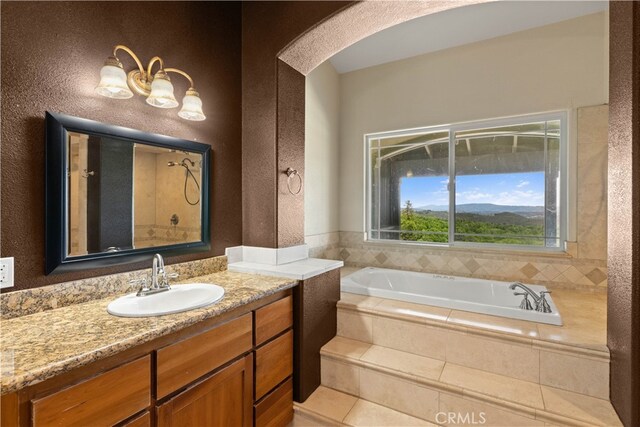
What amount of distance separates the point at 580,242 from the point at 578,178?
23.7 inches

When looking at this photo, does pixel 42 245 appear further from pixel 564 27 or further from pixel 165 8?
pixel 564 27

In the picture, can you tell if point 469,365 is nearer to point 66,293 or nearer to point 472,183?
point 472,183

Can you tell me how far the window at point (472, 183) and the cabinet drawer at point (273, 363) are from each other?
231cm

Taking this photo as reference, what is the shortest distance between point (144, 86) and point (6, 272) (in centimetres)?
109

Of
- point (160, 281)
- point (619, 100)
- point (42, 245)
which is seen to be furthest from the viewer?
point (160, 281)

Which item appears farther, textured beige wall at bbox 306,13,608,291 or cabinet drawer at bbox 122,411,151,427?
textured beige wall at bbox 306,13,608,291

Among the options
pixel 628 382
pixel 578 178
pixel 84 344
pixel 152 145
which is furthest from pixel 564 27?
pixel 84 344

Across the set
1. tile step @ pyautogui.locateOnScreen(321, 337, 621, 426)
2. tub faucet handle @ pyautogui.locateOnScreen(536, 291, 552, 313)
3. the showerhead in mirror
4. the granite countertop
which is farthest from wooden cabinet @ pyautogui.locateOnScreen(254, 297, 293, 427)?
tub faucet handle @ pyautogui.locateOnScreen(536, 291, 552, 313)

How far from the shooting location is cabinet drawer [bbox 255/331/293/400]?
1.64 meters

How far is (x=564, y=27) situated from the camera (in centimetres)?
282

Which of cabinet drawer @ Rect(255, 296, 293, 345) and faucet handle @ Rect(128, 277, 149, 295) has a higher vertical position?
faucet handle @ Rect(128, 277, 149, 295)

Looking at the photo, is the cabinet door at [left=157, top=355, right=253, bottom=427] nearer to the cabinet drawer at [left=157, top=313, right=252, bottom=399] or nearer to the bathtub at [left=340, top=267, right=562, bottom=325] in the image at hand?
the cabinet drawer at [left=157, top=313, right=252, bottom=399]

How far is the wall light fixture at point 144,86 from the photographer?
4.57ft

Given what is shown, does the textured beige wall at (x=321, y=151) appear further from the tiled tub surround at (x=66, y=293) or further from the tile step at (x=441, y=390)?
the tiled tub surround at (x=66, y=293)
